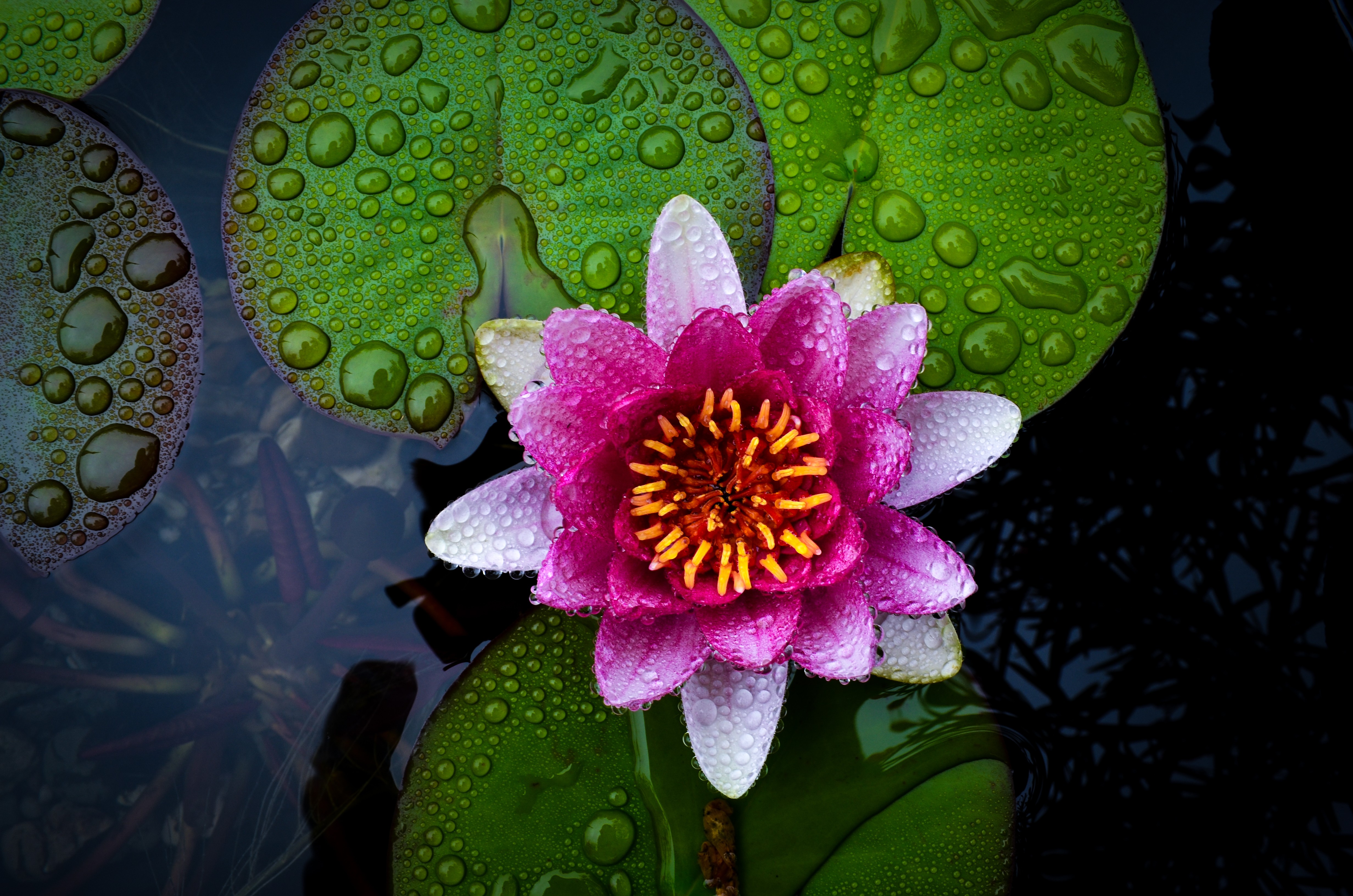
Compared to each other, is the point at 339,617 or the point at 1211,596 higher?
the point at 339,617

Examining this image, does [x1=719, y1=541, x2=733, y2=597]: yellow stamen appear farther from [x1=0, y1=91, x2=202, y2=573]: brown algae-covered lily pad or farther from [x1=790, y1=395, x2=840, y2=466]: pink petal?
[x1=0, y1=91, x2=202, y2=573]: brown algae-covered lily pad

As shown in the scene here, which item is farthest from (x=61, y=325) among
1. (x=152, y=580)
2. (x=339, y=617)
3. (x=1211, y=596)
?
(x=1211, y=596)

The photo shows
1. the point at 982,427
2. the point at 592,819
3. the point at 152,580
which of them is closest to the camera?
the point at 982,427

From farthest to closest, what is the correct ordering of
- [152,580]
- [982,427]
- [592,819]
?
[152,580], [592,819], [982,427]

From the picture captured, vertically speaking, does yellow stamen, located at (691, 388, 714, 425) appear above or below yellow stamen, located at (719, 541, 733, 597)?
above

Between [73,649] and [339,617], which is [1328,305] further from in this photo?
[73,649]

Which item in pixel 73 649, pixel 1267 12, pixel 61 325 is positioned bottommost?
pixel 73 649

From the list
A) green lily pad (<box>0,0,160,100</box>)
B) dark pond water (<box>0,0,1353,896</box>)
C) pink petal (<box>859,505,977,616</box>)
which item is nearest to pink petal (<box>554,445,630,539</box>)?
pink petal (<box>859,505,977,616</box>)
